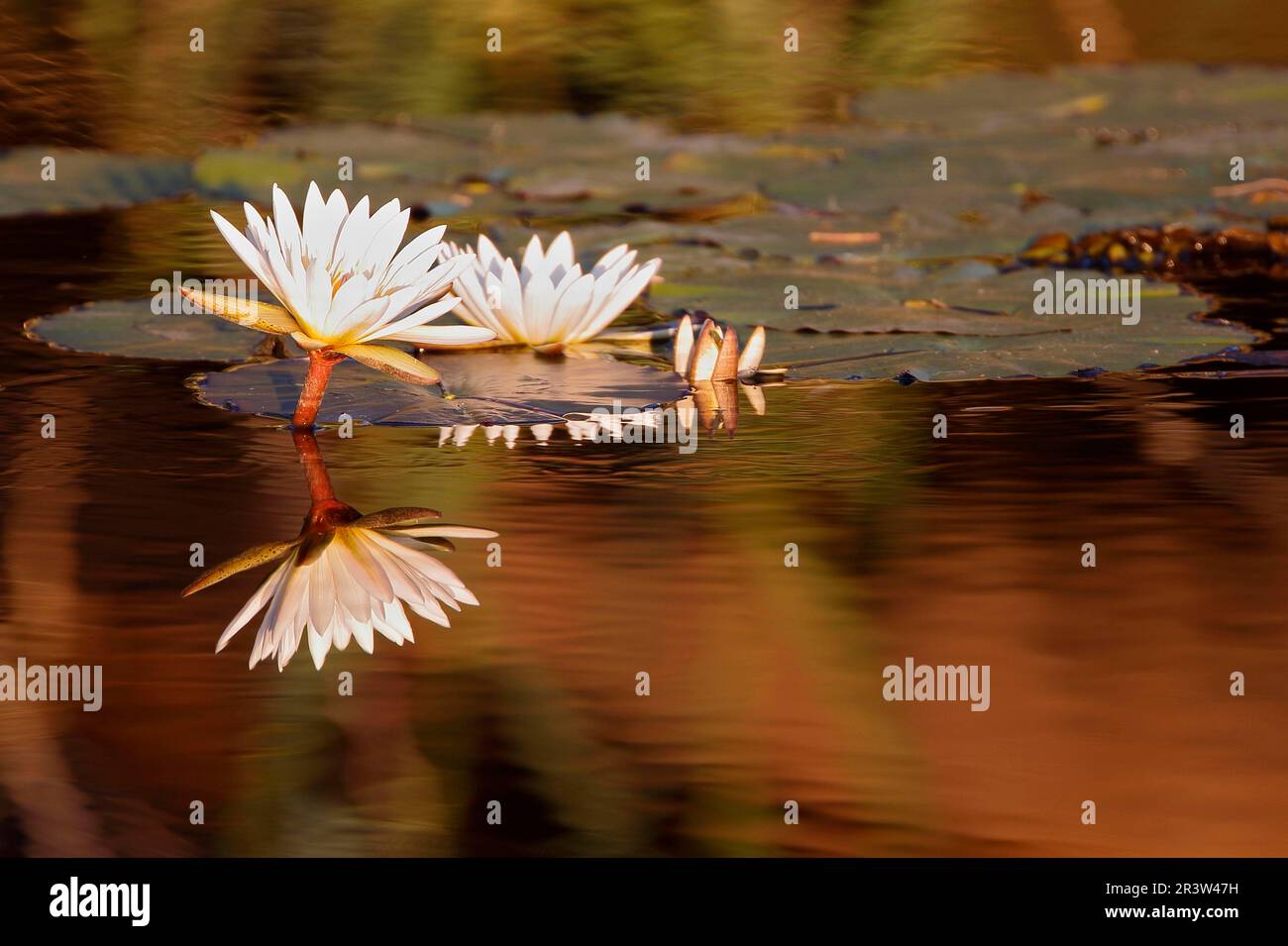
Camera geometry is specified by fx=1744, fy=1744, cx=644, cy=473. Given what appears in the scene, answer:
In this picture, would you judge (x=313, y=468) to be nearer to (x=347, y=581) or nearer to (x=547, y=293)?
(x=347, y=581)

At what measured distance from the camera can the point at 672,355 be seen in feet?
13.2

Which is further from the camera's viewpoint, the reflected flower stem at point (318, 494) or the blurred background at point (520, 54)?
the blurred background at point (520, 54)

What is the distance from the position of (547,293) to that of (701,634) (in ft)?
5.87

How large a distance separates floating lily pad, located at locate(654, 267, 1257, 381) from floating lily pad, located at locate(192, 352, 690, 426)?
0.46 meters

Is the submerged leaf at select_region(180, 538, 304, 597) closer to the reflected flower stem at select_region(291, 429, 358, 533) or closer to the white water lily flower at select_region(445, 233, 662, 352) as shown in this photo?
the reflected flower stem at select_region(291, 429, 358, 533)

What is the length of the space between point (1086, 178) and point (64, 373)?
397cm

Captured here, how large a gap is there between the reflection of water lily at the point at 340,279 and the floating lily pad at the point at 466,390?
13 cm

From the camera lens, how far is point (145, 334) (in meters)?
4.21

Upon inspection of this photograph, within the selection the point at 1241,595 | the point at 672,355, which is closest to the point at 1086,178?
the point at 672,355

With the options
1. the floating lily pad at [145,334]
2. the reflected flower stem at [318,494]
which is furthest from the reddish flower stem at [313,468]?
the floating lily pad at [145,334]

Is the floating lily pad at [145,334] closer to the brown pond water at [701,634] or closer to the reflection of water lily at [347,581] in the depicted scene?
the brown pond water at [701,634]

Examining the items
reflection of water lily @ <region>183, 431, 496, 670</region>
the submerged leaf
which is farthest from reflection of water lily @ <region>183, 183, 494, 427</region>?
the submerged leaf

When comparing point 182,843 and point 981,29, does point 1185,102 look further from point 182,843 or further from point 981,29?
point 182,843

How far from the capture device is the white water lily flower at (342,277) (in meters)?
3.21
